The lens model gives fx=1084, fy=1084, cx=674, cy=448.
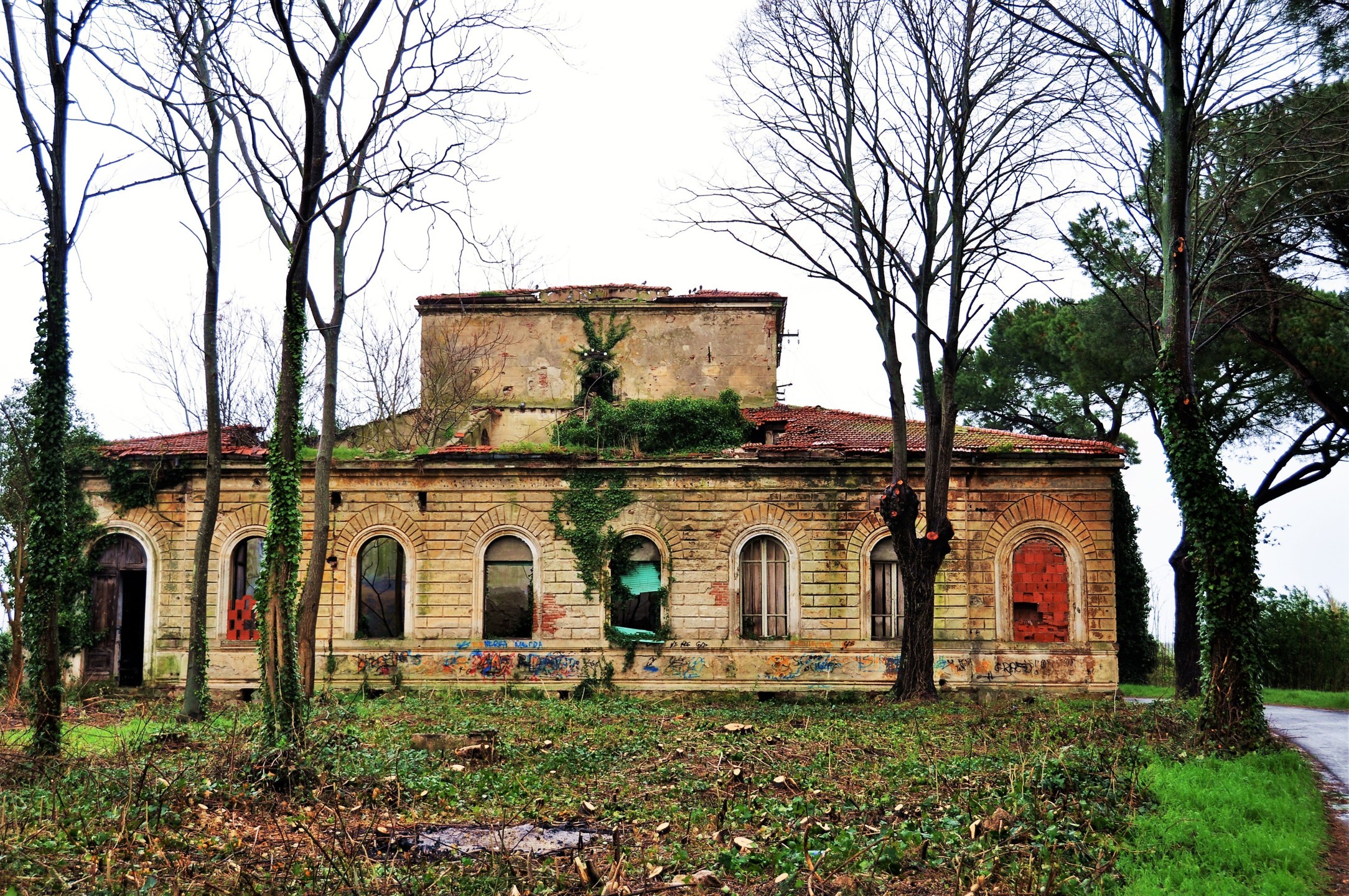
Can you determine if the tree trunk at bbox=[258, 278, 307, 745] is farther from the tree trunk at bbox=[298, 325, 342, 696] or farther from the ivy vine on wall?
the ivy vine on wall

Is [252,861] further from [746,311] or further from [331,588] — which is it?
[746,311]

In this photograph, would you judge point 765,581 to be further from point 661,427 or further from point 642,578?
point 661,427

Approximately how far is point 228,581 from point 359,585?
2.43m

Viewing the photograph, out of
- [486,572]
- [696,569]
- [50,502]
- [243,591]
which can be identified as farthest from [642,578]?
[50,502]

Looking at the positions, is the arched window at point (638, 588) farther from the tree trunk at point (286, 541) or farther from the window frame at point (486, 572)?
the tree trunk at point (286, 541)

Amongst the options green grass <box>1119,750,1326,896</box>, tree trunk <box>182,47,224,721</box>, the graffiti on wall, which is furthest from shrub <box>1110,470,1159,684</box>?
tree trunk <box>182,47,224,721</box>

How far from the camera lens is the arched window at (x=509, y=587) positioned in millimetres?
19859

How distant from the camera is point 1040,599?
759 inches

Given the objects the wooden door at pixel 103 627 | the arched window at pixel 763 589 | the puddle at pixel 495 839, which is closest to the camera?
the puddle at pixel 495 839

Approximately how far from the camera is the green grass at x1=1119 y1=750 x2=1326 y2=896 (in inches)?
282

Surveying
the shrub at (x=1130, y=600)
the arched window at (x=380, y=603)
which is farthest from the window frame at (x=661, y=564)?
the shrub at (x=1130, y=600)

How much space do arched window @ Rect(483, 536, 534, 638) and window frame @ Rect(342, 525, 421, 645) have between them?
1.32 m

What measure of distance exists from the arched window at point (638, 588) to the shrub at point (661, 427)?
1947 mm

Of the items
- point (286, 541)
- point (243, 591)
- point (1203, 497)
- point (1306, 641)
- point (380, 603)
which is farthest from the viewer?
point (1306, 641)
